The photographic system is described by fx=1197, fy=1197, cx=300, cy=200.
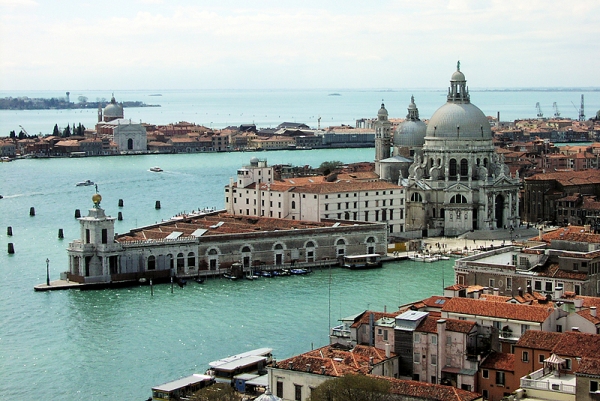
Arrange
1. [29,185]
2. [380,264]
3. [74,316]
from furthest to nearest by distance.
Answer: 1. [29,185]
2. [380,264]
3. [74,316]

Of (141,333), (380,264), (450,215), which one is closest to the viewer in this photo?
(141,333)

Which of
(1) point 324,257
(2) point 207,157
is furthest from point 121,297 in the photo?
(2) point 207,157

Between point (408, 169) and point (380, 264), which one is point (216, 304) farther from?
point (408, 169)

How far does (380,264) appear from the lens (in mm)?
35062

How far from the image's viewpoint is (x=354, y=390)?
14656mm

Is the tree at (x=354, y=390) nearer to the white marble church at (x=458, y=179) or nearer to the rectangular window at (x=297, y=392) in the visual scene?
the rectangular window at (x=297, y=392)

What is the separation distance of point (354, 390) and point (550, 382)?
8.20 feet

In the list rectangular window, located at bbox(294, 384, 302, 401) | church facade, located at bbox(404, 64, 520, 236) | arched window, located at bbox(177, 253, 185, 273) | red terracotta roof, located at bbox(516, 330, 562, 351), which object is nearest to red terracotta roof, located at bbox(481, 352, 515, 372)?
red terracotta roof, located at bbox(516, 330, 562, 351)

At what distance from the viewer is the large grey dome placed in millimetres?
44781

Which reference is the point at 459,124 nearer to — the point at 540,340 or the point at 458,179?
the point at 458,179

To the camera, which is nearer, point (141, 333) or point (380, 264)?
point (141, 333)

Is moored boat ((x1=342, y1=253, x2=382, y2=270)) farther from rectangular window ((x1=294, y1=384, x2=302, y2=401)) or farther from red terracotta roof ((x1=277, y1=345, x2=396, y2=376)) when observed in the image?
rectangular window ((x1=294, y1=384, x2=302, y2=401))

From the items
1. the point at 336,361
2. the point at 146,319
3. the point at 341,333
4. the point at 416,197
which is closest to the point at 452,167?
the point at 416,197

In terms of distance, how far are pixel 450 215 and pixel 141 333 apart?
20.1 metres
